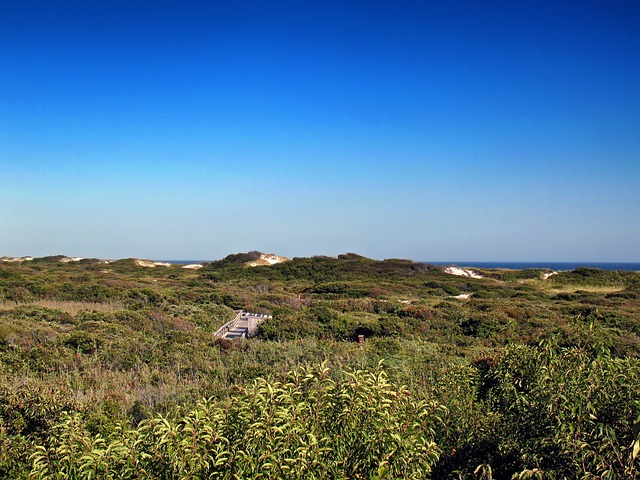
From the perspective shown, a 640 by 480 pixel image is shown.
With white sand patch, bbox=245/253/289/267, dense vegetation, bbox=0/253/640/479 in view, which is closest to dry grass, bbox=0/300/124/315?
dense vegetation, bbox=0/253/640/479

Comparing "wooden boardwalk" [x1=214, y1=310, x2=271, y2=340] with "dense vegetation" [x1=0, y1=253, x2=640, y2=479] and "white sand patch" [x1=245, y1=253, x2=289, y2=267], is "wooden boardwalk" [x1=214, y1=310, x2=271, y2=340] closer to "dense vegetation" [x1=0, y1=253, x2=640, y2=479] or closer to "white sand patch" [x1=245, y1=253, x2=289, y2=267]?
"dense vegetation" [x1=0, y1=253, x2=640, y2=479]

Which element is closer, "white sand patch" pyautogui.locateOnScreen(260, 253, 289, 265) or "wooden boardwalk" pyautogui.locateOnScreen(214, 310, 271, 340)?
"wooden boardwalk" pyautogui.locateOnScreen(214, 310, 271, 340)

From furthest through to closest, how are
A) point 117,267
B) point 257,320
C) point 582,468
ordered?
point 117,267 < point 257,320 < point 582,468

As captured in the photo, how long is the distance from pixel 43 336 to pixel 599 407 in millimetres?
13025

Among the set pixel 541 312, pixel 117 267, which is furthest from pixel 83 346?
pixel 117 267

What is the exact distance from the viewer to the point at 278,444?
324 centimetres

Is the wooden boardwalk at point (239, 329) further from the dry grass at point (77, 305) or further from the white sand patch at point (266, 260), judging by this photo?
the white sand patch at point (266, 260)

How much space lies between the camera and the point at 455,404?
535 cm

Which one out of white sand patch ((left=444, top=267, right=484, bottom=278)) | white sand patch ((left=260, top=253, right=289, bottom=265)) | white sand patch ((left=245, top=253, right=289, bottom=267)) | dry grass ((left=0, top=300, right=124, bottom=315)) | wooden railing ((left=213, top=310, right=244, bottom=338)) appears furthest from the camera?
white sand patch ((left=260, top=253, right=289, bottom=265))

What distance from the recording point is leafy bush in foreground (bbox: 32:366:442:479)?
125 inches

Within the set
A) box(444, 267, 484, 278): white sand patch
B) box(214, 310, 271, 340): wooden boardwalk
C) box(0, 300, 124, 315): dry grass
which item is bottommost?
box(214, 310, 271, 340): wooden boardwalk

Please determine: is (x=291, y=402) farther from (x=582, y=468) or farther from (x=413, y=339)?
(x=413, y=339)

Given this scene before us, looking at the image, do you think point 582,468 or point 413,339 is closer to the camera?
point 582,468

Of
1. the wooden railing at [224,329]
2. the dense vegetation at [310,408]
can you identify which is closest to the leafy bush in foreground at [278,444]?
the dense vegetation at [310,408]
